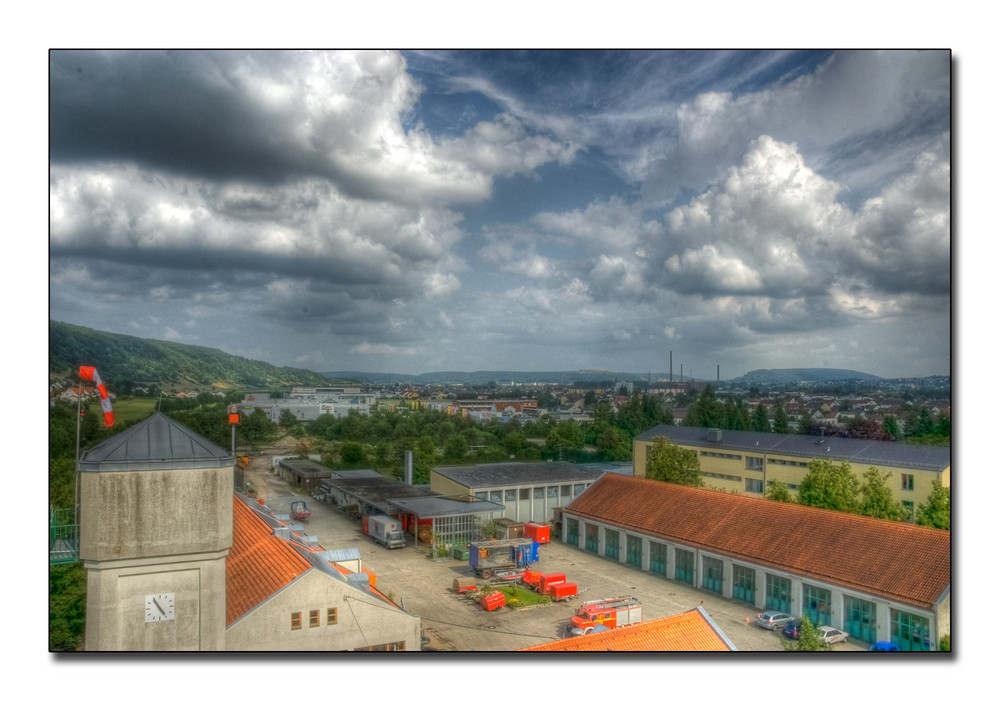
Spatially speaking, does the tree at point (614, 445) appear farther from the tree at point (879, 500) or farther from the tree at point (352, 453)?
the tree at point (352, 453)

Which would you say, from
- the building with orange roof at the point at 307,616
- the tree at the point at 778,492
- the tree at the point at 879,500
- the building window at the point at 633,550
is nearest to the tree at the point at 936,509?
the tree at the point at 879,500

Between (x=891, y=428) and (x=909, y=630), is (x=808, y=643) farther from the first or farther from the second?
(x=891, y=428)

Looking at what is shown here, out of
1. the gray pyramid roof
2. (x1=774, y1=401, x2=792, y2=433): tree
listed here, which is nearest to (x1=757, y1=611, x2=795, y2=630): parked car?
(x1=774, y1=401, x2=792, y2=433): tree

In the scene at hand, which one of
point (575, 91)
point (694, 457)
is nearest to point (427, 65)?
point (575, 91)

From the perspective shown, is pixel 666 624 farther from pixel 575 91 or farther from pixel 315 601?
pixel 575 91

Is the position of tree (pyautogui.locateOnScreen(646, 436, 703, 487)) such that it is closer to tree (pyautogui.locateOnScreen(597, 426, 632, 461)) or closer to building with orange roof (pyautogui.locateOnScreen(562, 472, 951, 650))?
building with orange roof (pyautogui.locateOnScreen(562, 472, 951, 650))

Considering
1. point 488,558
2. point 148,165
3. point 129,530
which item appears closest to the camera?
point 129,530
